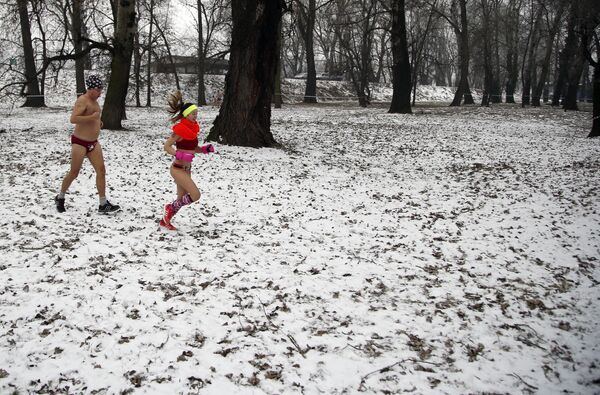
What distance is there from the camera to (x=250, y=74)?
37.1 ft

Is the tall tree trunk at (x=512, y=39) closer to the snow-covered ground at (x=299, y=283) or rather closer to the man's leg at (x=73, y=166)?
the snow-covered ground at (x=299, y=283)

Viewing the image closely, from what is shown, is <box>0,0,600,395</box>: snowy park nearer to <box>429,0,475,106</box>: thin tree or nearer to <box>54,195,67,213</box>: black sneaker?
<box>54,195,67,213</box>: black sneaker

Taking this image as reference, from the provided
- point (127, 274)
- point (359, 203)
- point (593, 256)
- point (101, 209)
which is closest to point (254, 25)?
point (359, 203)

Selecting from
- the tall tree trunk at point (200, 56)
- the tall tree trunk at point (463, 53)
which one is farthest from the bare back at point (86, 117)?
the tall tree trunk at point (463, 53)

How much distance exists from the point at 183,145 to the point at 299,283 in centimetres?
251

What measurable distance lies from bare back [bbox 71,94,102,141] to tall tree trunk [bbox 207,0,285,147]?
217 inches

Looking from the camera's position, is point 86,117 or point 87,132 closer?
point 86,117

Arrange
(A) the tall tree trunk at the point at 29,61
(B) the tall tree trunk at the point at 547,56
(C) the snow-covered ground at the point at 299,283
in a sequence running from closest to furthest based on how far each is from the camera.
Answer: (C) the snow-covered ground at the point at 299,283 < (A) the tall tree trunk at the point at 29,61 < (B) the tall tree trunk at the point at 547,56

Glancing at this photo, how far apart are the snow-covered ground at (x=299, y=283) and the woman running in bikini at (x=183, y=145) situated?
0.61m

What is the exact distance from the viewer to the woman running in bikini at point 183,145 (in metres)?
5.70

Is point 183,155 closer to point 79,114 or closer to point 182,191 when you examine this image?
point 182,191

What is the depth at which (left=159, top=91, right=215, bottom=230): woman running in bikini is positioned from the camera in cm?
570

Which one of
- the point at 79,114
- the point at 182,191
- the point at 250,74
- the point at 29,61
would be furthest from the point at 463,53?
the point at 79,114

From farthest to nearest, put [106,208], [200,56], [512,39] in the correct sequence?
[512,39], [200,56], [106,208]
